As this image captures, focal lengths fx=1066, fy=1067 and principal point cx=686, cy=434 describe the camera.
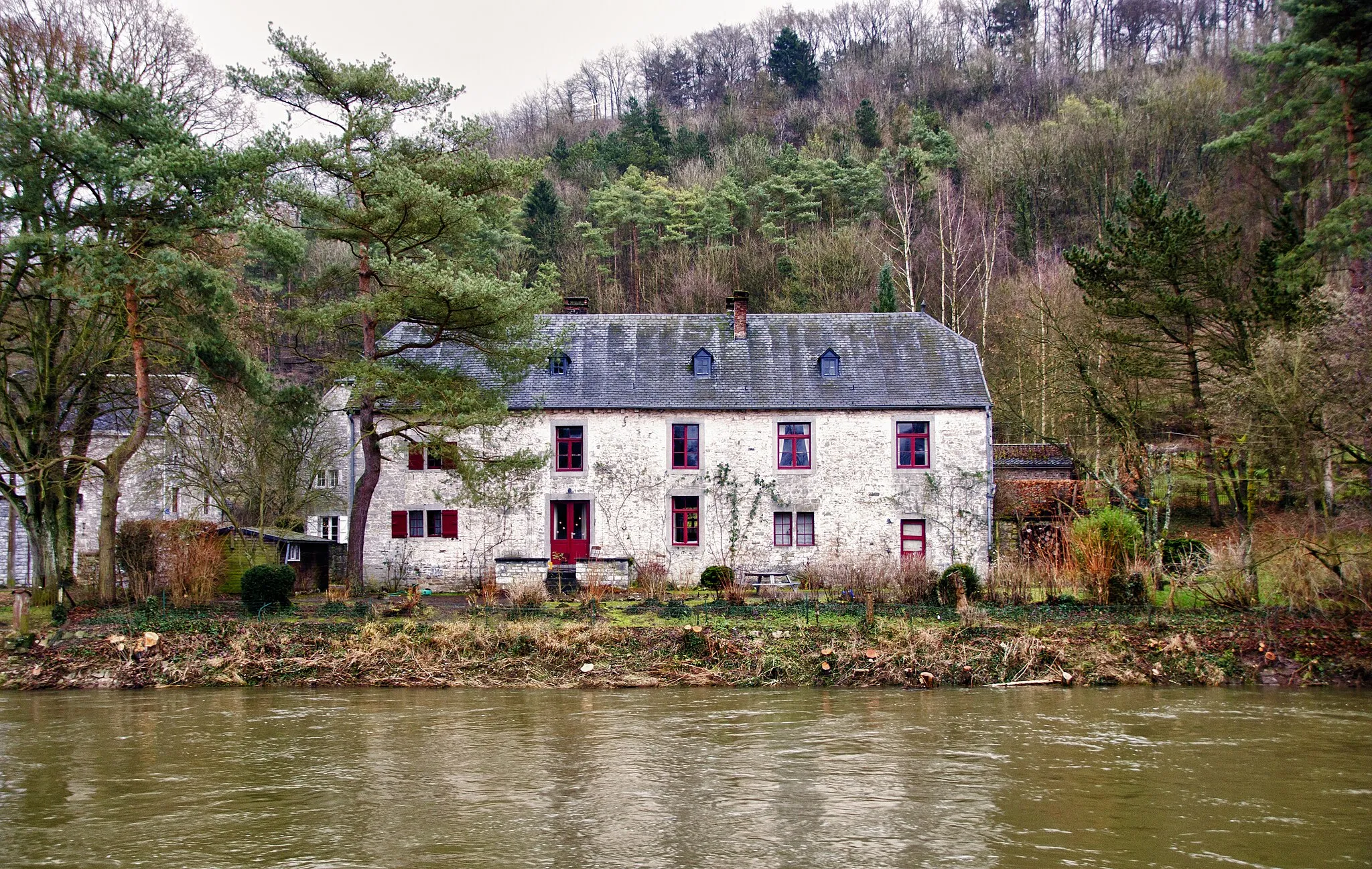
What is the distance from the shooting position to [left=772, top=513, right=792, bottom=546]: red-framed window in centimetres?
2548

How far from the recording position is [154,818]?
10031 millimetres

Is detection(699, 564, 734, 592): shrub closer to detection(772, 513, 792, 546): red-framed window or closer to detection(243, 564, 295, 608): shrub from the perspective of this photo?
detection(772, 513, 792, 546): red-framed window

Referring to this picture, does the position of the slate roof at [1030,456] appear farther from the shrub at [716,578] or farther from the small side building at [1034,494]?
the shrub at [716,578]

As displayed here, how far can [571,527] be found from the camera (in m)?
25.7

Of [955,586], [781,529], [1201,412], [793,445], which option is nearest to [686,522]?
[781,529]

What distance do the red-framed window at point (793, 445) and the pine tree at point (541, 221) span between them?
2248 cm

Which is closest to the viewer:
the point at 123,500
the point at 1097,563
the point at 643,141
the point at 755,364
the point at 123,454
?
the point at 1097,563

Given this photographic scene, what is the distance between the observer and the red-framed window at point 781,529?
2548 centimetres

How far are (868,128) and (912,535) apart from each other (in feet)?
103

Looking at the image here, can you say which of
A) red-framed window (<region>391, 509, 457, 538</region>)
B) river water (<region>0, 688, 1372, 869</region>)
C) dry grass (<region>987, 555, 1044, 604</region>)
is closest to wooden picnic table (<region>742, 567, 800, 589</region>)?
dry grass (<region>987, 555, 1044, 604</region>)

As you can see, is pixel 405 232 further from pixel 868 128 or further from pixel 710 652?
pixel 868 128

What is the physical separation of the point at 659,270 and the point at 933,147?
13537mm

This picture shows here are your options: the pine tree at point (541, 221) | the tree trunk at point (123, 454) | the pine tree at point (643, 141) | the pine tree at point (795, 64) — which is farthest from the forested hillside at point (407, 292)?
the pine tree at point (795, 64)

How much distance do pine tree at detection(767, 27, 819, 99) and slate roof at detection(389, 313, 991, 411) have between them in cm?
3900
